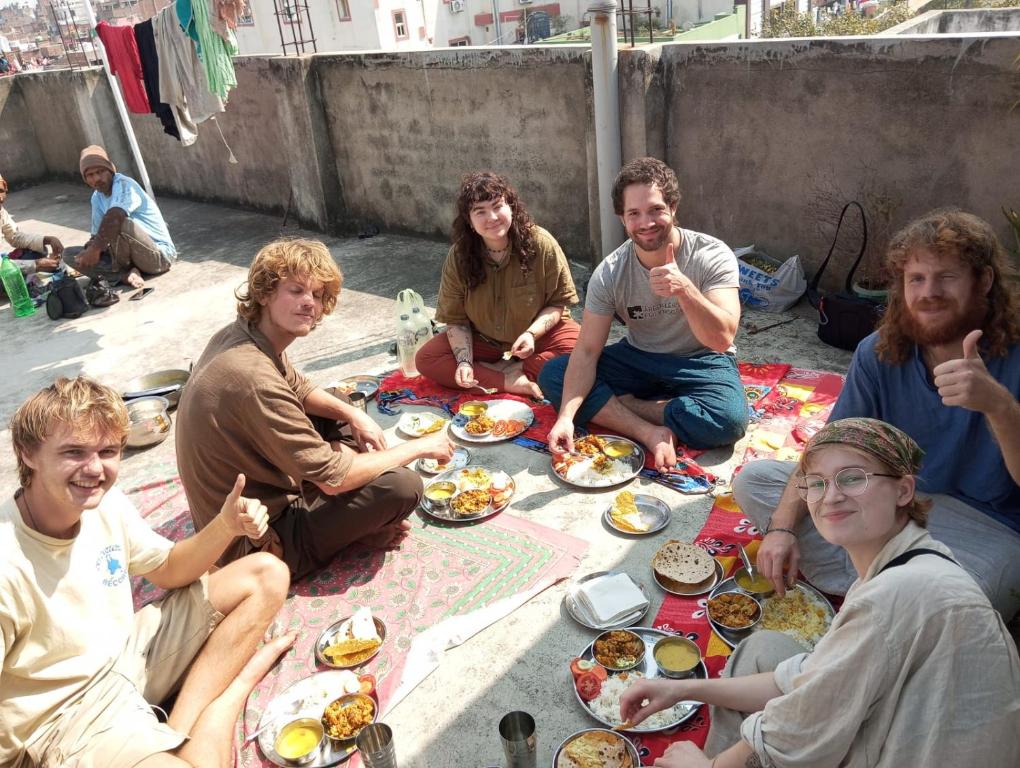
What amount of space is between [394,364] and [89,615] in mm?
3326

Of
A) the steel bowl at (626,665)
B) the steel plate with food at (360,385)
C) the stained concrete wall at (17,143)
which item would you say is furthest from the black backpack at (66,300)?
Answer: the stained concrete wall at (17,143)

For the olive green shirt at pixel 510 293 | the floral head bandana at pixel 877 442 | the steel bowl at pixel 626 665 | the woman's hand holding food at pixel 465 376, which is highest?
the floral head bandana at pixel 877 442

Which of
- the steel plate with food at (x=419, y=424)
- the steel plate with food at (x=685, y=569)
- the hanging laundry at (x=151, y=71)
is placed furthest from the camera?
the hanging laundry at (x=151, y=71)

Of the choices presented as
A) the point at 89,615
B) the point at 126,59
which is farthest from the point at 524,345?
the point at 126,59

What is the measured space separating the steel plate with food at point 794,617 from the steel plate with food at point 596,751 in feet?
2.05

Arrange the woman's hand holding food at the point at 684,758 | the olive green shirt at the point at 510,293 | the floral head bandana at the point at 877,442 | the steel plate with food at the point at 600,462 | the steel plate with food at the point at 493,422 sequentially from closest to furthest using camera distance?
the floral head bandana at the point at 877,442
the woman's hand holding food at the point at 684,758
the steel plate with food at the point at 600,462
the steel plate with food at the point at 493,422
the olive green shirt at the point at 510,293

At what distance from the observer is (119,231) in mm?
7508

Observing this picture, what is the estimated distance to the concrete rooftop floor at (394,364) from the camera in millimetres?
2721

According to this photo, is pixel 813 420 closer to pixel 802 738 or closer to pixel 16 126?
pixel 802 738

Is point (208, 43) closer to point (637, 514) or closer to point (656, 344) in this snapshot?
point (656, 344)

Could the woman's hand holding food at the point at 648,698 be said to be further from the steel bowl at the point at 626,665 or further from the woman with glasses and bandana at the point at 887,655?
the steel bowl at the point at 626,665

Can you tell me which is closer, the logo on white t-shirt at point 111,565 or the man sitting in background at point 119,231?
the logo on white t-shirt at point 111,565

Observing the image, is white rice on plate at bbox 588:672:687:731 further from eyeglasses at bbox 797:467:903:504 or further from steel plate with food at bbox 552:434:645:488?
steel plate with food at bbox 552:434:645:488

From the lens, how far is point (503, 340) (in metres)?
4.89
